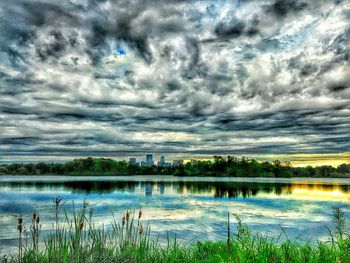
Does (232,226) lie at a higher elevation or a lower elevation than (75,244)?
lower

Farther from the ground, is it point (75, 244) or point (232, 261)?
point (75, 244)

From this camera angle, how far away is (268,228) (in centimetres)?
1897

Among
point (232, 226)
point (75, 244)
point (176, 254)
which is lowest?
point (232, 226)

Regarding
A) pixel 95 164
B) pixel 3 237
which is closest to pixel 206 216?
pixel 3 237

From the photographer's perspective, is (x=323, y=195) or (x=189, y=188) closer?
(x=323, y=195)

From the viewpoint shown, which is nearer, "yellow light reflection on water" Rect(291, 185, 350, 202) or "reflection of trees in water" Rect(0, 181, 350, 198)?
"yellow light reflection on water" Rect(291, 185, 350, 202)

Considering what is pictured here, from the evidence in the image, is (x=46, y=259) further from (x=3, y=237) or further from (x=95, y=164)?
(x=95, y=164)

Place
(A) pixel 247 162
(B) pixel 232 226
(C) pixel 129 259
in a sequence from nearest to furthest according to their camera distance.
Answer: (C) pixel 129 259 → (B) pixel 232 226 → (A) pixel 247 162

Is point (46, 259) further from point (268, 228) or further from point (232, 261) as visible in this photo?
point (268, 228)

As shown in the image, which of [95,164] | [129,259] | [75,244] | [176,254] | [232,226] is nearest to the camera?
[75,244]

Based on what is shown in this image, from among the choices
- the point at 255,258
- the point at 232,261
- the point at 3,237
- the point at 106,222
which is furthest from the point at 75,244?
the point at 106,222

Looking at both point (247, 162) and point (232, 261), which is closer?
point (232, 261)

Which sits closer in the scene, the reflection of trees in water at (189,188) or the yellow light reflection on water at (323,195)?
the yellow light reflection on water at (323,195)

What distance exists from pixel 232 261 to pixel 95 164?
153 meters
